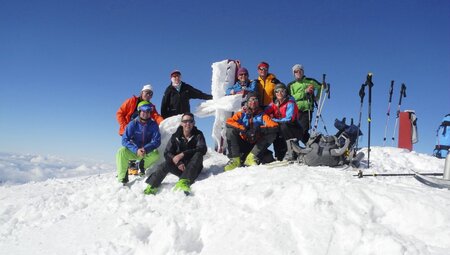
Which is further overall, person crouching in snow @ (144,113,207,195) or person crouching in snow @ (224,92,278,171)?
person crouching in snow @ (224,92,278,171)

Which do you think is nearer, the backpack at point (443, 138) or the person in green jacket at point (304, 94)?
the person in green jacket at point (304, 94)

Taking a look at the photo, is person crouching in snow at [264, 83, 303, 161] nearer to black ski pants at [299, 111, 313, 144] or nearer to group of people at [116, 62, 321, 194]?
group of people at [116, 62, 321, 194]

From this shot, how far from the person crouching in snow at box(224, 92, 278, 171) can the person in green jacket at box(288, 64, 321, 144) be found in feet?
4.56

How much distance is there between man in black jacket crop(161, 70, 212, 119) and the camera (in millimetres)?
8648

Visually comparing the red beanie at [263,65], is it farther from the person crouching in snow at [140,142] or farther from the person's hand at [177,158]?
the person's hand at [177,158]

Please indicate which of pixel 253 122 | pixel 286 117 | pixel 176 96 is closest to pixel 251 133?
pixel 253 122

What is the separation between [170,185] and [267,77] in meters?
3.67

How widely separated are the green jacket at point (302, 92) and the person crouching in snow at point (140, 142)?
11.5 ft

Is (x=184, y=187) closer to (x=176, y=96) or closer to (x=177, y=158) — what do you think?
(x=177, y=158)

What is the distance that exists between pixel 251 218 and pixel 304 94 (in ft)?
15.9

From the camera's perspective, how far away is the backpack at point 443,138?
440 inches

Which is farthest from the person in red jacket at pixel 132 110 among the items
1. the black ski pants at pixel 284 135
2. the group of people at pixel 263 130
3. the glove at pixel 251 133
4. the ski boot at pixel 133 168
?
the black ski pants at pixel 284 135

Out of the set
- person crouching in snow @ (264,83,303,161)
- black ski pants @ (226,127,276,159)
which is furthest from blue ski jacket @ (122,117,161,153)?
person crouching in snow @ (264,83,303,161)

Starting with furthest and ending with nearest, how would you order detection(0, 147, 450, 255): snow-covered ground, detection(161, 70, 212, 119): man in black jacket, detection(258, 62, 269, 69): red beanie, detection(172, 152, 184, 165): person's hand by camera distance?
detection(161, 70, 212, 119): man in black jacket, detection(258, 62, 269, 69): red beanie, detection(172, 152, 184, 165): person's hand, detection(0, 147, 450, 255): snow-covered ground
